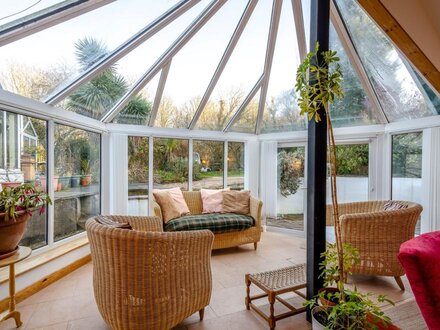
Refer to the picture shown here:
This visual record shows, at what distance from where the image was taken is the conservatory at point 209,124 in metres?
2.28

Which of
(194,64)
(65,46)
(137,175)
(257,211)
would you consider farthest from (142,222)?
(194,64)

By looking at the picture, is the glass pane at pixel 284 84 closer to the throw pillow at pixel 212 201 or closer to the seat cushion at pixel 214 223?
the throw pillow at pixel 212 201

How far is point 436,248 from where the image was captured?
3.92 ft

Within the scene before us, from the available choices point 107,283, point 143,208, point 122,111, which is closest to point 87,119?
point 122,111

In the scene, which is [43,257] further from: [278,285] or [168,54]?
[168,54]

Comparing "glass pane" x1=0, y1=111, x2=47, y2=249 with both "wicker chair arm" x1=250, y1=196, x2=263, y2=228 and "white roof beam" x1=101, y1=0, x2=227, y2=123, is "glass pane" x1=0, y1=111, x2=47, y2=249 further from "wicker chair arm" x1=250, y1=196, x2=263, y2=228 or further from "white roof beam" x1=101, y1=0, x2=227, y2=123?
"wicker chair arm" x1=250, y1=196, x2=263, y2=228

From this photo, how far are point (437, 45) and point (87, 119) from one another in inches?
165

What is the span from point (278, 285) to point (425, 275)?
4.16 feet

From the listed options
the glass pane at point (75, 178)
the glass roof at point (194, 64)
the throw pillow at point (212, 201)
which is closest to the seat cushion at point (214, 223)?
the throw pillow at point (212, 201)

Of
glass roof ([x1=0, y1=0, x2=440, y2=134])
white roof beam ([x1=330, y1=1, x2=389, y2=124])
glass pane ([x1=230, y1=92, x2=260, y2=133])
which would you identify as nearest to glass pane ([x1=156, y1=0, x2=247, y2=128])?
glass roof ([x1=0, y1=0, x2=440, y2=134])

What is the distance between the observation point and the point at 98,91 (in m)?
3.47

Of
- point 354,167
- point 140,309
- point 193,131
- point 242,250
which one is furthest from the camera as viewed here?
point 193,131

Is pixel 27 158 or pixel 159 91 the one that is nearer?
pixel 27 158

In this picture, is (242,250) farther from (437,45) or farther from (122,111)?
(437,45)
